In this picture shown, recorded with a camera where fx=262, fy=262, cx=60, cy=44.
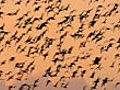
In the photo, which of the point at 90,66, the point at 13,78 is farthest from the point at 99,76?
the point at 13,78

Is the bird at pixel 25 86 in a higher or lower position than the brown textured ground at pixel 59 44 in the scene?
lower

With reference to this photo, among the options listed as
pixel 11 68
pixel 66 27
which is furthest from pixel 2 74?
pixel 66 27

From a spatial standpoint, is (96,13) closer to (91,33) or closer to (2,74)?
(91,33)

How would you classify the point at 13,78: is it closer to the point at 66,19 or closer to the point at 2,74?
the point at 2,74

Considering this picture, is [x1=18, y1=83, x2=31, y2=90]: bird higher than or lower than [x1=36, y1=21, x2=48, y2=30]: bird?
lower

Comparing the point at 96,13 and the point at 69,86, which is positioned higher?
the point at 96,13

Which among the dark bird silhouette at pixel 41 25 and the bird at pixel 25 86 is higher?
the dark bird silhouette at pixel 41 25

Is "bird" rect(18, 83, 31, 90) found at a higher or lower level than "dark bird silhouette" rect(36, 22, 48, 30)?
lower

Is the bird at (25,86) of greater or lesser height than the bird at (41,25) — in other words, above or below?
below
